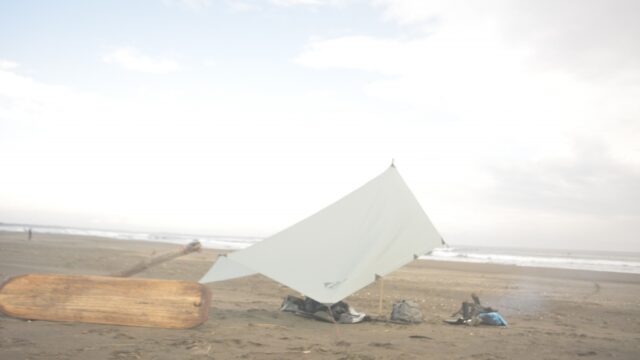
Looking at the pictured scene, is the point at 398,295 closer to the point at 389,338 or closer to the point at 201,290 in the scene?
the point at 389,338

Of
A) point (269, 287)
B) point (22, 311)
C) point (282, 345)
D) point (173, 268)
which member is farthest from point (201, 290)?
point (173, 268)

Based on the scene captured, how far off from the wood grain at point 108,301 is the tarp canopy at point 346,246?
3.01 feet

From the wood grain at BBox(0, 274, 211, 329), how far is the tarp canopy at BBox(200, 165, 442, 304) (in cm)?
92

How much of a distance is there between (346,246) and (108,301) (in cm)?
303

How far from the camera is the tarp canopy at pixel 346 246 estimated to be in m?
6.32

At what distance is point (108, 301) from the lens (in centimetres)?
597

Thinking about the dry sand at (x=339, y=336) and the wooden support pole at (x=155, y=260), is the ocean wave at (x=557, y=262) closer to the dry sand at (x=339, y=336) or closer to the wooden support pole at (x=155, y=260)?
the dry sand at (x=339, y=336)

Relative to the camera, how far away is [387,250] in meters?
6.83

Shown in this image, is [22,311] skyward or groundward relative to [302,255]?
groundward

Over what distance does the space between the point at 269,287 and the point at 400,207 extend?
507 centimetres

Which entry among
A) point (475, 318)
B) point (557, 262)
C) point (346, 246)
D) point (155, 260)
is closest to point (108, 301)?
point (155, 260)

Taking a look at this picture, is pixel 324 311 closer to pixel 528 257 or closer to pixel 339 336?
pixel 339 336

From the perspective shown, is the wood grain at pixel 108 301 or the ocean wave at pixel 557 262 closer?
the wood grain at pixel 108 301

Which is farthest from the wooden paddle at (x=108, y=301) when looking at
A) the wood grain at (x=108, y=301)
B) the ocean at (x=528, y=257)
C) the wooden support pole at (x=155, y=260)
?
the ocean at (x=528, y=257)
